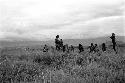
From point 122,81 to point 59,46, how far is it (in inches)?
955

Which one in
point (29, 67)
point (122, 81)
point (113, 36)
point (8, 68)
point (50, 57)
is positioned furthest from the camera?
point (113, 36)

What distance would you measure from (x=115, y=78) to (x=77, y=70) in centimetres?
290

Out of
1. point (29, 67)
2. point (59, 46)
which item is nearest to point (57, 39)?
point (59, 46)

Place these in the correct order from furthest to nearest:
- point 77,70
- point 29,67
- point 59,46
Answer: point 59,46, point 29,67, point 77,70

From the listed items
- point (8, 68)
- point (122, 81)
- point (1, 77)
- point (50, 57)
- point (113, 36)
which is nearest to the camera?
point (122, 81)

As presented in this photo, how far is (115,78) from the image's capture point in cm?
772

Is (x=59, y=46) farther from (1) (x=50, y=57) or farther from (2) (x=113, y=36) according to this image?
(1) (x=50, y=57)

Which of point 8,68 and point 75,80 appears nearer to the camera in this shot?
point 75,80

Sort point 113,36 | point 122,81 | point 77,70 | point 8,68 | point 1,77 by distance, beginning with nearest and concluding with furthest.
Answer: point 122,81 < point 1,77 < point 77,70 < point 8,68 < point 113,36

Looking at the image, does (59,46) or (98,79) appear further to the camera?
(59,46)

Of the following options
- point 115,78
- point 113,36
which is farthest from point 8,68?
point 113,36

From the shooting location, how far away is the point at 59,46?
104 ft

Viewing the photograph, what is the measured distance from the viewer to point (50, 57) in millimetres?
17844

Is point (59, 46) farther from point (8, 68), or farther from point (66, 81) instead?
point (66, 81)
